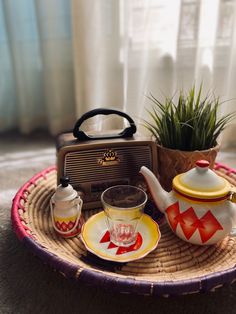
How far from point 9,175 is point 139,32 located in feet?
2.43

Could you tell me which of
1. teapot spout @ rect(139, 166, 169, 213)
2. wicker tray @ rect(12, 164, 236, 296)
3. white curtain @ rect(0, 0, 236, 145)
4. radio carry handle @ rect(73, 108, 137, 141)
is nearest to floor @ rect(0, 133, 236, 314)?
wicker tray @ rect(12, 164, 236, 296)

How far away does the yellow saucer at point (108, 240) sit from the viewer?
0.55 metres

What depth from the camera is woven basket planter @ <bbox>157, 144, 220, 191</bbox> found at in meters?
0.67

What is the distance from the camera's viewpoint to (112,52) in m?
1.29

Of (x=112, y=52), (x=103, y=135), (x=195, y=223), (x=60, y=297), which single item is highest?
(x=112, y=52)

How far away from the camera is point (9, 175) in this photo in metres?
1.12

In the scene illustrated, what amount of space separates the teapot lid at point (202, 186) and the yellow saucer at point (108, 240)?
0.35 feet

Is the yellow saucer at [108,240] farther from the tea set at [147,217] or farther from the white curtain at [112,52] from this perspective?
the white curtain at [112,52]

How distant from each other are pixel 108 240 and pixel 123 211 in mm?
67

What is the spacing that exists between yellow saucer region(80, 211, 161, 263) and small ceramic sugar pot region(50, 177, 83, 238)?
27 mm

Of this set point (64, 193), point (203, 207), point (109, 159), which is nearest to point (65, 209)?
point (64, 193)

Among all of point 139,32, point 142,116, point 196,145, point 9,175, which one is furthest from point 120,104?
point 196,145

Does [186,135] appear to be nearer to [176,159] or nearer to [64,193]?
[176,159]

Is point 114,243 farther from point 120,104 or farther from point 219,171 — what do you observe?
point 120,104
